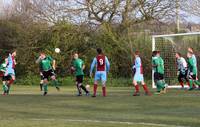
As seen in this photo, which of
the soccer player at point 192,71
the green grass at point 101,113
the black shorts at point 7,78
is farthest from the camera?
the soccer player at point 192,71

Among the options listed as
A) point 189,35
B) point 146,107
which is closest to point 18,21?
point 189,35

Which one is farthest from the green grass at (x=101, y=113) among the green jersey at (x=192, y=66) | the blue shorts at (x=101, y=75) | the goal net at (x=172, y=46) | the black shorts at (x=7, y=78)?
the goal net at (x=172, y=46)

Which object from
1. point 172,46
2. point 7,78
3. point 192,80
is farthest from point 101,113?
point 172,46

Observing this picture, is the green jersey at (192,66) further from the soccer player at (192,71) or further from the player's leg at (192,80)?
the player's leg at (192,80)

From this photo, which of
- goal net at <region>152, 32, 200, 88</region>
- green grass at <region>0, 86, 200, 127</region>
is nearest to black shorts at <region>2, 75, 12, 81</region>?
green grass at <region>0, 86, 200, 127</region>

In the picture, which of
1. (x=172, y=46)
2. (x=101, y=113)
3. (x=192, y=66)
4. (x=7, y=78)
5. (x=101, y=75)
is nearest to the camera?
(x=101, y=113)

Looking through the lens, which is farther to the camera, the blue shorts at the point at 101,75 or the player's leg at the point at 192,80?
the player's leg at the point at 192,80

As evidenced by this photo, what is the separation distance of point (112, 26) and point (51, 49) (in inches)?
187

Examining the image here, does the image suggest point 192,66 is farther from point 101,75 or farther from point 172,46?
point 172,46

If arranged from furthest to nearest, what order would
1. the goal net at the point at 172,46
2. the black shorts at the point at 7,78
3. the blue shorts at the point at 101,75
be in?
the goal net at the point at 172,46 → the black shorts at the point at 7,78 → the blue shorts at the point at 101,75

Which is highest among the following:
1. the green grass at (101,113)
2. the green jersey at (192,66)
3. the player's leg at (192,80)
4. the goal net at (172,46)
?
the goal net at (172,46)

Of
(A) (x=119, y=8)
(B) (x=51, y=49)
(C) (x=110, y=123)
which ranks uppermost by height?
(A) (x=119, y=8)

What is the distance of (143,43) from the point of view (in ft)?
124

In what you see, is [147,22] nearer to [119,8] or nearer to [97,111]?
Result: [119,8]
